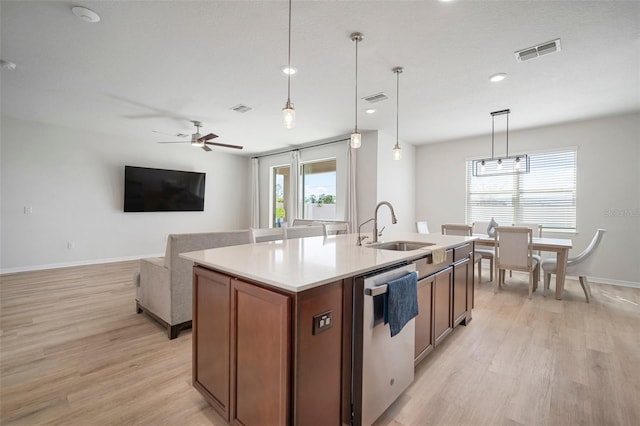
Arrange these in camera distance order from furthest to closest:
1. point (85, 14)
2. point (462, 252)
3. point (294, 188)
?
1. point (294, 188)
2. point (462, 252)
3. point (85, 14)

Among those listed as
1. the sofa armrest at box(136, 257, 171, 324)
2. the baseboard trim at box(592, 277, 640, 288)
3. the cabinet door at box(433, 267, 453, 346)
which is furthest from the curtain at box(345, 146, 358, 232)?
the baseboard trim at box(592, 277, 640, 288)

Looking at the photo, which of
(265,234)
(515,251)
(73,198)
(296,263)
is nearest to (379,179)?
(515,251)

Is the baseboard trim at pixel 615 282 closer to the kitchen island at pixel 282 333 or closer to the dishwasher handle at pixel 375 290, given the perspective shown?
the kitchen island at pixel 282 333

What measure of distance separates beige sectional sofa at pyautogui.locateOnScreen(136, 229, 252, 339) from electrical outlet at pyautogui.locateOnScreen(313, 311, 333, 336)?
1777 mm

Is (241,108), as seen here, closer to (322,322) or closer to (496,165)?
(322,322)

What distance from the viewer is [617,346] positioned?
100.0 inches

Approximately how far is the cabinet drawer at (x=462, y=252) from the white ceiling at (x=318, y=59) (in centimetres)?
191

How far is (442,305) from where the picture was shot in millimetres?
2406

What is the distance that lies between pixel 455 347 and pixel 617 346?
1471 millimetres

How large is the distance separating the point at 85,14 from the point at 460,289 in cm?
403

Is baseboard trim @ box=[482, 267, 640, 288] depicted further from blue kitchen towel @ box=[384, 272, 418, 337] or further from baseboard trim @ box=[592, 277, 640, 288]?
blue kitchen towel @ box=[384, 272, 418, 337]

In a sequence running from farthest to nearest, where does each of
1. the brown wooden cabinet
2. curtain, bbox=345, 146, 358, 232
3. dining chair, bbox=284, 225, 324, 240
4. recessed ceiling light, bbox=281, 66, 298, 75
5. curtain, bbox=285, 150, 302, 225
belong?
1. curtain, bbox=285, 150, 302, 225
2. curtain, bbox=345, 146, 358, 232
3. dining chair, bbox=284, 225, 324, 240
4. recessed ceiling light, bbox=281, 66, 298, 75
5. the brown wooden cabinet

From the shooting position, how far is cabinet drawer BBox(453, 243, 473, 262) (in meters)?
2.62

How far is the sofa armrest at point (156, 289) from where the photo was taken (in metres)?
2.71
